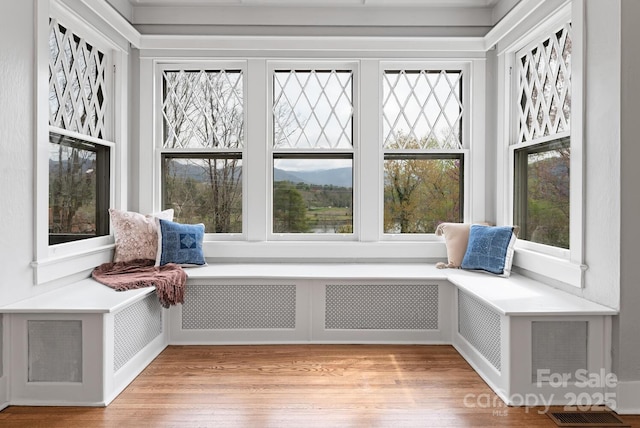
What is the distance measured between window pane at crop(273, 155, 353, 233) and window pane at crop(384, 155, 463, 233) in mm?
384

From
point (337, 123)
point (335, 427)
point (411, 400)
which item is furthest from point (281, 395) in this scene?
point (337, 123)

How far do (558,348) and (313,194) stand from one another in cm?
241

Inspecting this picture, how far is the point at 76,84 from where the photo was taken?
337 centimetres

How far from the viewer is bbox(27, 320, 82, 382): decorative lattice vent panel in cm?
253

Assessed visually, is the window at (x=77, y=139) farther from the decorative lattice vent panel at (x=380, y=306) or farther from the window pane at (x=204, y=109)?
the decorative lattice vent panel at (x=380, y=306)

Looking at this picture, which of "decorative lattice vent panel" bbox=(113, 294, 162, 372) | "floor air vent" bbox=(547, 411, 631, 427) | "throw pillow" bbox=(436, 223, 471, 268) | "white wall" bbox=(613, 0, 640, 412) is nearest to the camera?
"floor air vent" bbox=(547, 411, 631, 427)

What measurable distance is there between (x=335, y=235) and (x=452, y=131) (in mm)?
1457

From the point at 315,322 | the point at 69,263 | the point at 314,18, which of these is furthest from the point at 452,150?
the point at 69,263

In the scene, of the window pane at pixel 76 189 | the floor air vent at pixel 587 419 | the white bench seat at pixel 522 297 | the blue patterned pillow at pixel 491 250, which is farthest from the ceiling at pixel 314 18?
the floor air vent at pixel 587 419

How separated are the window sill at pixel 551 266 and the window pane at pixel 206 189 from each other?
2.44 m

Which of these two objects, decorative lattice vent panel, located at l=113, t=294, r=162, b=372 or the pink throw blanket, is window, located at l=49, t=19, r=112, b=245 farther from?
decorative lattice vent panel, located at l=113, t=294, r=162, b=372

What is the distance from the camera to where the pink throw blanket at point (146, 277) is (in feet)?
10.4

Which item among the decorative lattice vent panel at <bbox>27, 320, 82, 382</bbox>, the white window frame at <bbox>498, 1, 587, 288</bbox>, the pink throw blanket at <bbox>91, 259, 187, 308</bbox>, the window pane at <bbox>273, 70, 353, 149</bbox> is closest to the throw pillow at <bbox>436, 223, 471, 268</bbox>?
the white window frame at <bbox>498, 1, 587, 288</bbox>

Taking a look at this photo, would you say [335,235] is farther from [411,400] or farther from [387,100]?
[411,400]
